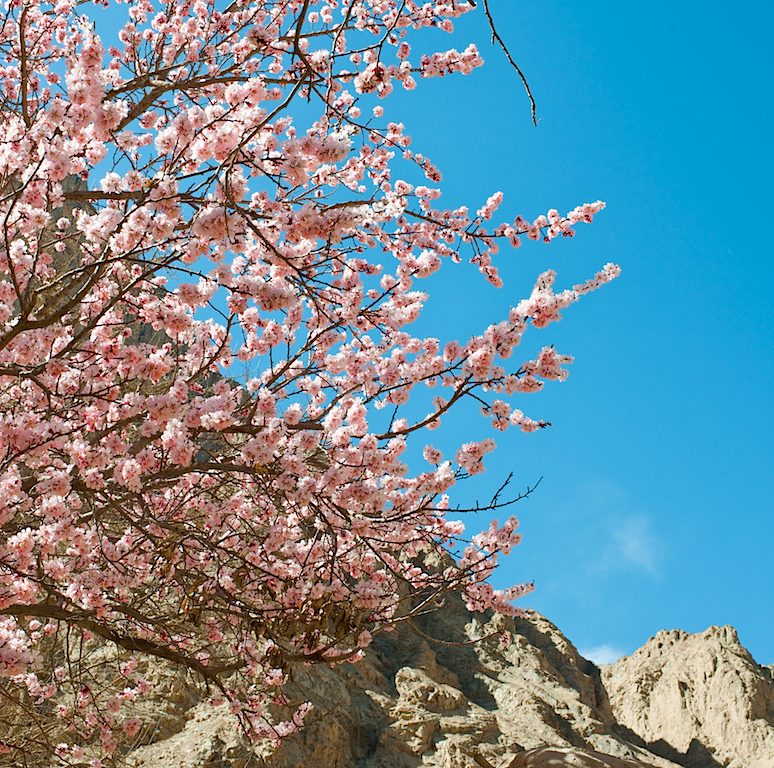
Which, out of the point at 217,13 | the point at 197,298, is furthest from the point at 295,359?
the point at 217,13

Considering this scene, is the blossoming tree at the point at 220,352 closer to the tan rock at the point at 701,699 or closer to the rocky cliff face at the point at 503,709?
the rocky cliff face at the point at 503,709

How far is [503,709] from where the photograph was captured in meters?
16.2

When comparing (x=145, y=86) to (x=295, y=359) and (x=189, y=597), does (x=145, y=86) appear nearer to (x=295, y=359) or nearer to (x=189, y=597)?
(x=295, y=359)

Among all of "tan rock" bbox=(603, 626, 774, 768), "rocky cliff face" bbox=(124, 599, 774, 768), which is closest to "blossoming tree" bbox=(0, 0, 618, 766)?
"rocky cliff face" bbox=(124, 599, 774, 768)

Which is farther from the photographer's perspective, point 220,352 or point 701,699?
point 701,699

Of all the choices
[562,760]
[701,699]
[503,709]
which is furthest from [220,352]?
[701,699]

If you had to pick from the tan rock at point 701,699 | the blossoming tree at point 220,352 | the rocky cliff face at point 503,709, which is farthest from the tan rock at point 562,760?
the tan rock at point 701,699

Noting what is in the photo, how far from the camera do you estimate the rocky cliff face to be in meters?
10.8

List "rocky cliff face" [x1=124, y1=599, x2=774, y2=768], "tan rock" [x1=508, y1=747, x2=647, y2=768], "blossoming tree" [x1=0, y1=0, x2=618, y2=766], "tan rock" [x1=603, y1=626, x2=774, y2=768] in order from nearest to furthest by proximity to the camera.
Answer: "blossoming tree" [x1=0, y1=0, x2=618, y2=766] → "tan rock" [x1=508, y1=747, x2=647, y2=768] → "rocky cliff face" [x1=124, y1=599, x2=774, y2=768] → "tan rock" [x1=603, y1=626, x2=774, y2=768]

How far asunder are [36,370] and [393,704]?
39.6 feet

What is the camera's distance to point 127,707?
424 inches

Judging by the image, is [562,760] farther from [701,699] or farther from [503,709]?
[701,699]

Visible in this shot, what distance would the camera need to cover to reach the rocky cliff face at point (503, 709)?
35.3ft

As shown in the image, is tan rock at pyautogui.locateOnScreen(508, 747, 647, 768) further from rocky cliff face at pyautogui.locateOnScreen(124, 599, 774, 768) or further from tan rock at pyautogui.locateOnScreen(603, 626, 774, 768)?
tan rock at pyautogui.locateOnScreen(603, 626, 774, 768)
